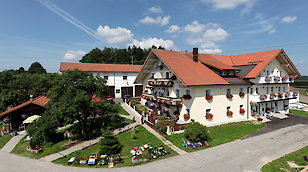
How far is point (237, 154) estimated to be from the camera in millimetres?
13828

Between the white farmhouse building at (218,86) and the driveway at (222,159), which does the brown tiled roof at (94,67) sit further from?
the driveway at (222,159)

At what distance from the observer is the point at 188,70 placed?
2225 centimetres

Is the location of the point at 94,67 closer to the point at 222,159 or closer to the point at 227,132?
the point at 227,132

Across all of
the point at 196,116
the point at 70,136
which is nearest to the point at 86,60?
the point at 70,136

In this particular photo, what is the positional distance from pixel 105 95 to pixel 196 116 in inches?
489

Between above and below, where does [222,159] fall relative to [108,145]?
below

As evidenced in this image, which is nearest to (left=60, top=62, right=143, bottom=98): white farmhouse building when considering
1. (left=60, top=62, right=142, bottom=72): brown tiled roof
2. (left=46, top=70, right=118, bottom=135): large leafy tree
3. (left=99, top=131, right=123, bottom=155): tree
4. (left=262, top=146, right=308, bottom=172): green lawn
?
(left=60, top=62, right=142, bottom=72): brown tiled roof

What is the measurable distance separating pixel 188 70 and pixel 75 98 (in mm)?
15266

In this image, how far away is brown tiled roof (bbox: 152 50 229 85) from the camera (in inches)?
803

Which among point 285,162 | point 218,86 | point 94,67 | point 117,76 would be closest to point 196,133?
point 285,162

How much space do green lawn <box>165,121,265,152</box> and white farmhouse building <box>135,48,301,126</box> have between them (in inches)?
51.9

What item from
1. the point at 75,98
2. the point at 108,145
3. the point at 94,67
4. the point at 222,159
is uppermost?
the point at 94,67

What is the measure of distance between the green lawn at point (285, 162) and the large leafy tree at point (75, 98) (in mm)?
15672

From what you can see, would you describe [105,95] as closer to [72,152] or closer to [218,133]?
[72,152]
